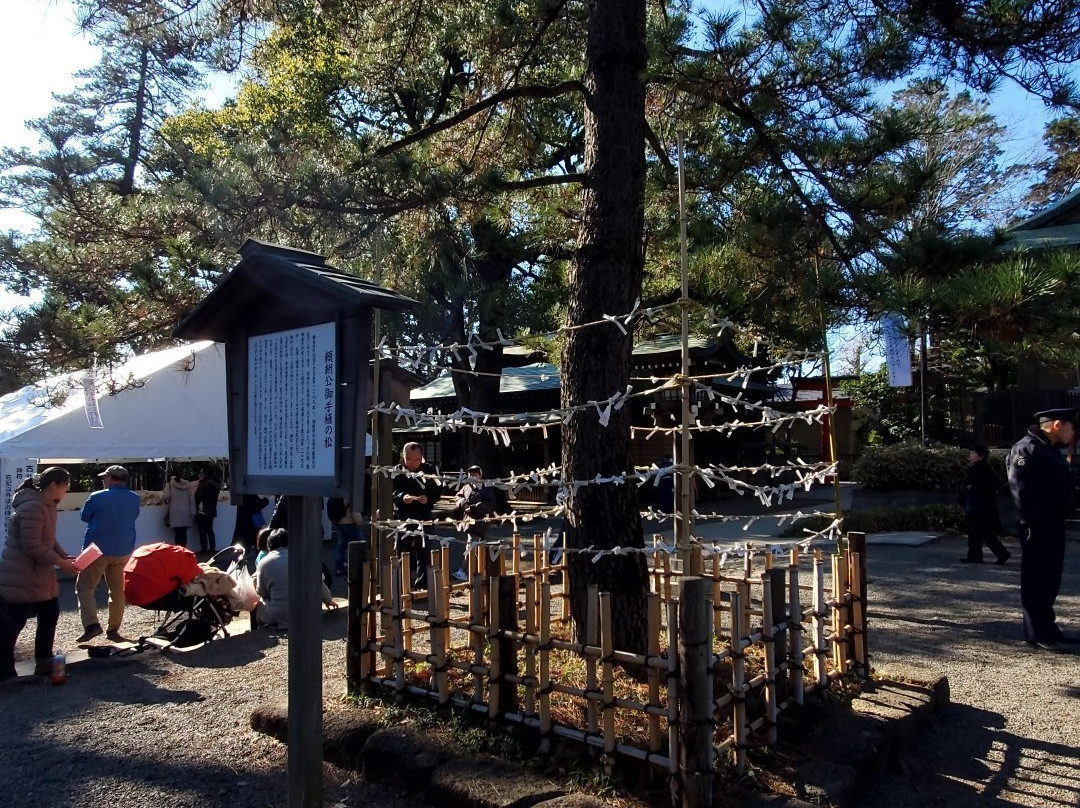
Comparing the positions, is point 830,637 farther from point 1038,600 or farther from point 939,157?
point 939,157

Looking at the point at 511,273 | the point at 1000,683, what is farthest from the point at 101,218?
the point at 511,273

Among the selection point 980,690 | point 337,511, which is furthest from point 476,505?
point 980,690

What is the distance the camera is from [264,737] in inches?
187

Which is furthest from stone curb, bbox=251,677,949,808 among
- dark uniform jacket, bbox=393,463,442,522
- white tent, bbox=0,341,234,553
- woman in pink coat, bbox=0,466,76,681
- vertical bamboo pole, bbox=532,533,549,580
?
white tent, bbox=0,341,234,553

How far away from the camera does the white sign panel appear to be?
129 inches

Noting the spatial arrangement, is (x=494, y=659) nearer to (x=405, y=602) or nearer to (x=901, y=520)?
(x=405, y=602)

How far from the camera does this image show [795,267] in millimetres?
5730

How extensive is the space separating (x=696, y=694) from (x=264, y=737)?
2.70m

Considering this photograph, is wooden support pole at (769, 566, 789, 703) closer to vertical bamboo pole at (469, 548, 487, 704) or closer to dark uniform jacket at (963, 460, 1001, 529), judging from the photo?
vertical bamboo pole at (469, 548, 487, 704)

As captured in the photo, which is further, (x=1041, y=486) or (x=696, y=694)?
(x=1041, y=486)

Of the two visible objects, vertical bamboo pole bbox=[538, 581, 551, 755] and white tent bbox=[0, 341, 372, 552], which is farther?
white tent bbox=[0, 341, 372, 552]

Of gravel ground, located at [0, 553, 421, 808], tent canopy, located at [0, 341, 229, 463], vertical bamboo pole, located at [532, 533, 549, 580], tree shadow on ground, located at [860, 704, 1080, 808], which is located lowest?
tree shadow on ground, located at [860, 704, 1080, 808]

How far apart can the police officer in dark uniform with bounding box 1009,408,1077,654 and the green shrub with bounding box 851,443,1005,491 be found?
8.28m

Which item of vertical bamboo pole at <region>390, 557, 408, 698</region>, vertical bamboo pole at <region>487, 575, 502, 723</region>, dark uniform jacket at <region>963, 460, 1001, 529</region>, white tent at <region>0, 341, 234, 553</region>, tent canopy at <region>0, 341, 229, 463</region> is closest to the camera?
vertical bamboo pole at <region>487, 575, 502, 723</region>
